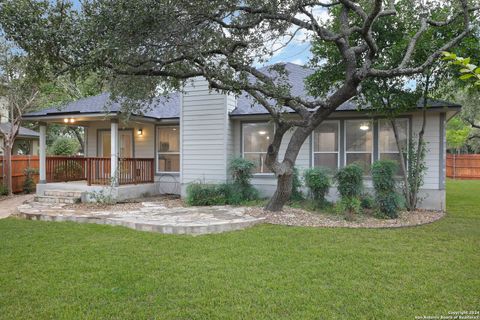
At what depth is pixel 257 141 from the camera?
11.1 m

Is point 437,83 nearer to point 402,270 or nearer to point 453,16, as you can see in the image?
point 453,16

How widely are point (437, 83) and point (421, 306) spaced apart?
7.09m

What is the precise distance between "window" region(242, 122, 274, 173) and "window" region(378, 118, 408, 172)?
11.3 feet

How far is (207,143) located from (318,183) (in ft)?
13.6

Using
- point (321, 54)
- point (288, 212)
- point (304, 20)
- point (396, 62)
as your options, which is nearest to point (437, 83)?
point (396, 62)

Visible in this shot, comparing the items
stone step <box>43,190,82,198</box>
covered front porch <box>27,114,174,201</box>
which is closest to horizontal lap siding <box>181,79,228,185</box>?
covered front porch <box>27,114,174,201</box>

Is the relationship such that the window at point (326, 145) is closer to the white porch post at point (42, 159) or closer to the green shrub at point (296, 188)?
the green shrub at point (296, 188)

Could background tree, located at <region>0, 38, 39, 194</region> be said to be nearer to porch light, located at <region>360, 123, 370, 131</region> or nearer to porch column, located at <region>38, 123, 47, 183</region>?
porch column, located at <region>38, 123, 47, 183</region>

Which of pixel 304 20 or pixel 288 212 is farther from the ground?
pixel 304 20

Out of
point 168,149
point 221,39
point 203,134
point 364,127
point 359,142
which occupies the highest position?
point 221,39

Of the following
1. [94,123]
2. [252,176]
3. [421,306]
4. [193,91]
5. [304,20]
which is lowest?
[421,306]

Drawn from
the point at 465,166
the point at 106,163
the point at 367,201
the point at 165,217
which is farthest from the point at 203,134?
the point at 465,166

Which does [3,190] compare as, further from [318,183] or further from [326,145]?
[326,145]

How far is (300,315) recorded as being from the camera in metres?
3.12
